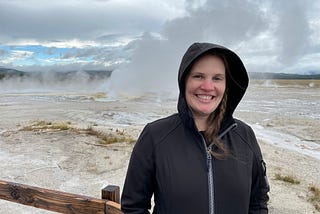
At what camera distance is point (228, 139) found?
1.79 metres

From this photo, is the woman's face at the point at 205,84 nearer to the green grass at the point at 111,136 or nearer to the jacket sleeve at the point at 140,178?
the jacket sleeve at the point at 140,178

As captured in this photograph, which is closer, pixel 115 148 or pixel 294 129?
pixel 115 148

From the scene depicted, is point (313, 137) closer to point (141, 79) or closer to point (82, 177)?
point (82, 177)

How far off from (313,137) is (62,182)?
1065 cm

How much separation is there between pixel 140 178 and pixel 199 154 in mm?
327

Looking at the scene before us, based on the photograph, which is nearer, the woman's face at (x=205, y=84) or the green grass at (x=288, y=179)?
the woman's face at (x=205, y=84)

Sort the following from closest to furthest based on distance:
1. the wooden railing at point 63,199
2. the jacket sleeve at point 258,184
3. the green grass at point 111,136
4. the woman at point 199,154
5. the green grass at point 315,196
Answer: the woman at point 199,154
the jacket sleeve at point 258,184
the wooden railing at point 63,199
the green grass at point 315,196
the green grass at point 111,136

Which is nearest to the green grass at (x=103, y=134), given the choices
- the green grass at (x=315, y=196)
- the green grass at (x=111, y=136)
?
the green grass at (x=111, y=136)

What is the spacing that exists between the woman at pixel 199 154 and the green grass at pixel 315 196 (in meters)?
5.17

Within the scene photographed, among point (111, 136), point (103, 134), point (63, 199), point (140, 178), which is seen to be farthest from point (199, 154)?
point (103, 134)

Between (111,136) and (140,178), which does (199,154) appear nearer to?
(140,178)

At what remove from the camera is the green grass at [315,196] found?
20.6ft

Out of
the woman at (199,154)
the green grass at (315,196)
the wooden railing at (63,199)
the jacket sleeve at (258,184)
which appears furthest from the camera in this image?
the green grass at (315,196)

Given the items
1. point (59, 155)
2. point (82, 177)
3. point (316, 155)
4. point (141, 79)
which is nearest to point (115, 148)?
point (59, 155)
